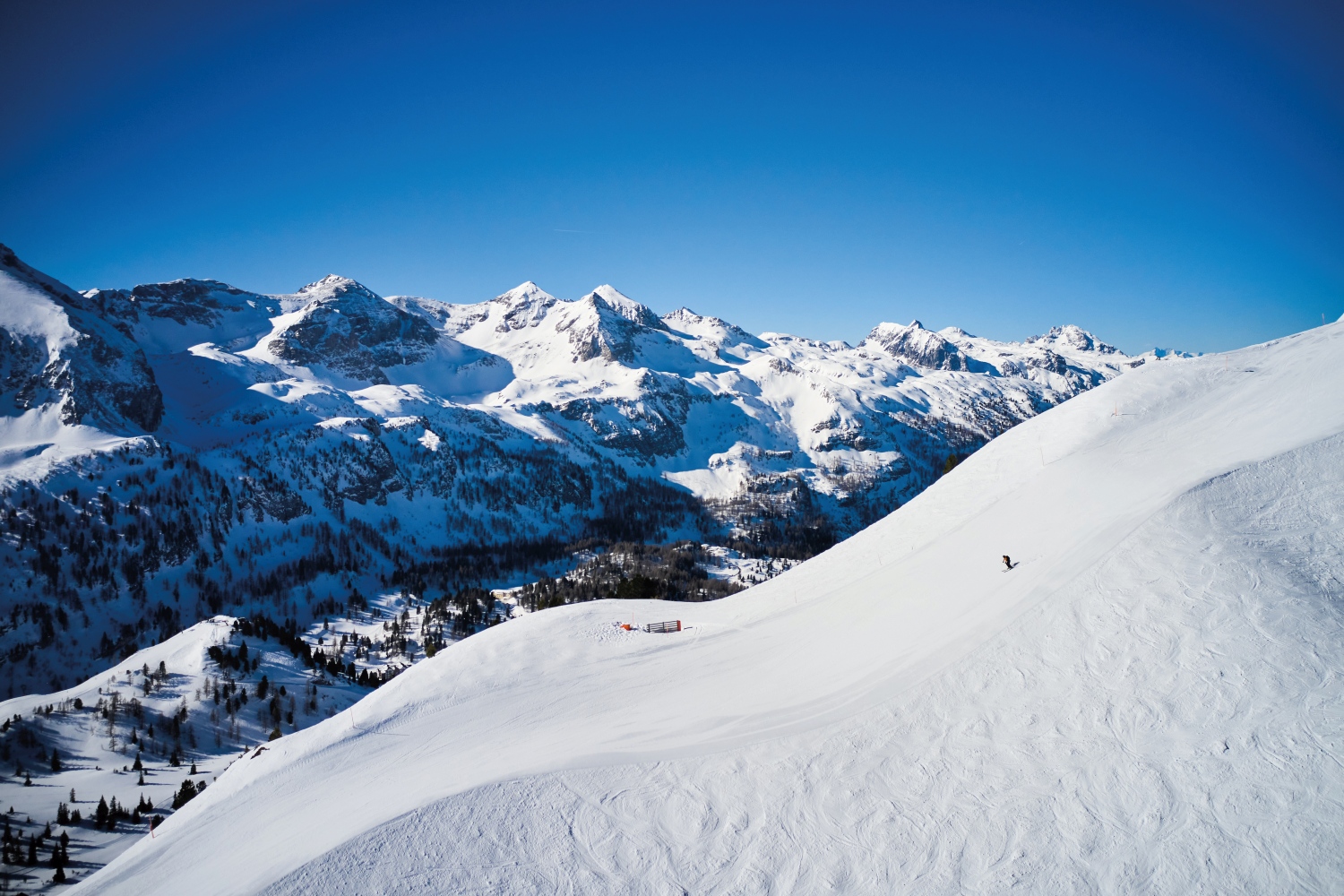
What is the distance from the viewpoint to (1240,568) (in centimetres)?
1830

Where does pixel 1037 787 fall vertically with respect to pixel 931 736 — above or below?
below

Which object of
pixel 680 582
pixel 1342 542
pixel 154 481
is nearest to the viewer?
pixel 1342 542

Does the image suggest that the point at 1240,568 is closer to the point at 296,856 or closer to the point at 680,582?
the point at 296,856

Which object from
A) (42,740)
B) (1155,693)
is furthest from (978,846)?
(42,740)

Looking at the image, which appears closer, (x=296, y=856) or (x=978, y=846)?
(x=978, y=846)

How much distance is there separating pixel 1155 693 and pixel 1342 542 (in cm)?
976

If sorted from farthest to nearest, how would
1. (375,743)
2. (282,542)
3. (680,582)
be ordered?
(282,542)
(680,582)
(375,743)

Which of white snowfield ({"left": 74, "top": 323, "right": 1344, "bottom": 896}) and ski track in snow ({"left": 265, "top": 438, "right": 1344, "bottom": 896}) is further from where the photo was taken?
white snowfield ({"left": 74, "top": 323, "right": 1344, "bottom": 896})

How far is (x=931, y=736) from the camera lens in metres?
16.5

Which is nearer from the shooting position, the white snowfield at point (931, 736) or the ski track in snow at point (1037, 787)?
the ski track in snow at point (1037, 787)

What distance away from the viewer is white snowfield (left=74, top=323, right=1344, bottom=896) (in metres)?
13.2

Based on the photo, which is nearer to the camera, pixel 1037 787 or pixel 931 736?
pixel 1037 787

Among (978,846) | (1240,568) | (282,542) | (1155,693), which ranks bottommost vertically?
(978,846)

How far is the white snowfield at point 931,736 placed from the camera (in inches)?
520
